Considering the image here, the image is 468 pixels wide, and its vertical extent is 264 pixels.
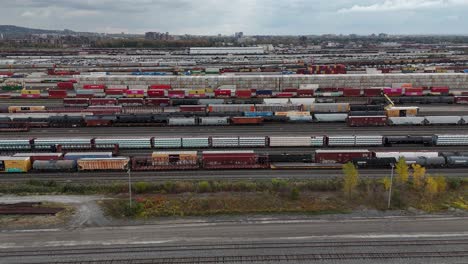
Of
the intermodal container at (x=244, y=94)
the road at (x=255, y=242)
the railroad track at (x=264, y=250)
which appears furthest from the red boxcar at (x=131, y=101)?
the railroad track at (x=264, y=250)

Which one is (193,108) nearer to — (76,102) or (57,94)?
(76,102)

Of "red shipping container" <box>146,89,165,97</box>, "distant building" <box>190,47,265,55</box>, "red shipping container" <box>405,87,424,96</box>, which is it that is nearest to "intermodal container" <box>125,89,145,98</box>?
"red shipping container" <box>146,89,165,97</box>

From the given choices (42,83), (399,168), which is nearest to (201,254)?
(399,168)

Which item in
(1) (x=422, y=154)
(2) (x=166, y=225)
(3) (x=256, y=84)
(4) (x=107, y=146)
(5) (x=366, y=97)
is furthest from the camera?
(3) (x=256, y=84)

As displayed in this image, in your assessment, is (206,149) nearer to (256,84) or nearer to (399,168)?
(399,168)

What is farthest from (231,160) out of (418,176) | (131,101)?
(131,101)

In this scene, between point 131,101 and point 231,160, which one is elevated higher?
point 131,101
